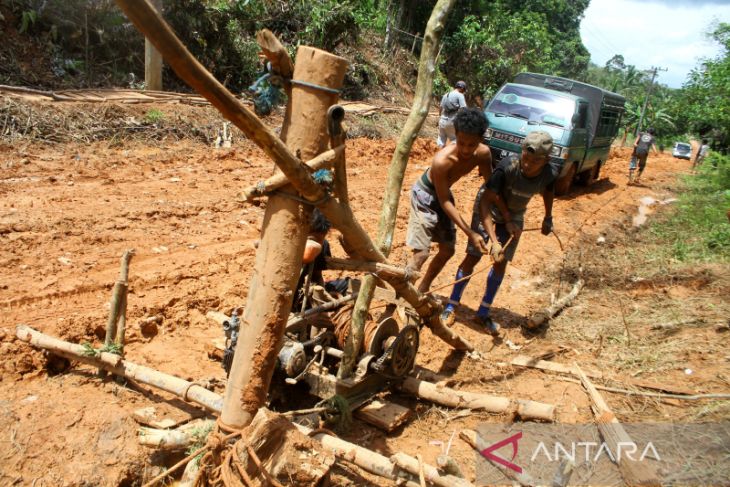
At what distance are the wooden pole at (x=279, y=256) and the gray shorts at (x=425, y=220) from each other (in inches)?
103

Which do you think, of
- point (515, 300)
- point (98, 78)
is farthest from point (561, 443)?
point (98, 78)

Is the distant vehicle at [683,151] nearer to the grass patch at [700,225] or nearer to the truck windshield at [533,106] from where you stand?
the grass patch at [700,225]

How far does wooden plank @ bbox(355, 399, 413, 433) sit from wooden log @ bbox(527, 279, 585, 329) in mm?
2120

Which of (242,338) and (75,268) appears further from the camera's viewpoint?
(75,268)

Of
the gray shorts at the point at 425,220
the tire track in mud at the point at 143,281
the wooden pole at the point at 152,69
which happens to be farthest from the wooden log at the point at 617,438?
the wooden pole at the point at 152,69

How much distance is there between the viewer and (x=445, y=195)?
4.69 metres

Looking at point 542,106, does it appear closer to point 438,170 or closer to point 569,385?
point 438,170

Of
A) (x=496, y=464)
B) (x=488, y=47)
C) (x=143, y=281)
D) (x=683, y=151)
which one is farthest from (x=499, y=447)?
(x=683, y=151)

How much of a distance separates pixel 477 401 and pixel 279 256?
2142mm

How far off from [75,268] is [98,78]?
8.07m

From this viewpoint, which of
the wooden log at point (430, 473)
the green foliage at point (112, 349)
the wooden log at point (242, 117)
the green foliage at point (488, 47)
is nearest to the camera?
the wooden log at point (242, 117)

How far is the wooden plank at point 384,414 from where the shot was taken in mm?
3605

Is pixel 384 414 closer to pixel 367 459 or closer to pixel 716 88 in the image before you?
pixel 367 459

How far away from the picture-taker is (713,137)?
816 inches
